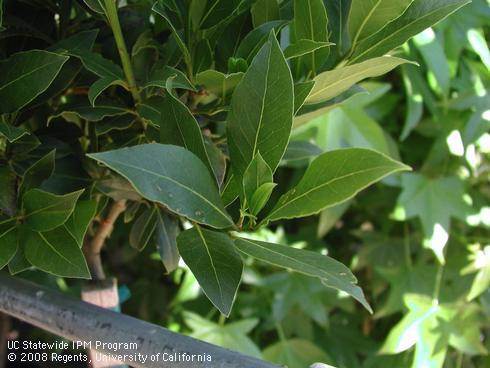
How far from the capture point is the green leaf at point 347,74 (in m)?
0.28

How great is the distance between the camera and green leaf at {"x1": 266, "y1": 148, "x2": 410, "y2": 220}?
249mm

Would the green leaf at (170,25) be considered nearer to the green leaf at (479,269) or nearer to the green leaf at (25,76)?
the green leaf at (25,76)

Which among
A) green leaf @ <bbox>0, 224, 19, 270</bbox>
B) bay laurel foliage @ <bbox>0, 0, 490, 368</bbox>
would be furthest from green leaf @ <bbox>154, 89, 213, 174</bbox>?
green leaf @ <bbox>0, 224, 19, 270</bbox>

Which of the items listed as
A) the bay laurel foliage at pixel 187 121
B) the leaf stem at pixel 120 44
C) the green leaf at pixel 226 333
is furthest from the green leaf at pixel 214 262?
the green leaf at pixel 226 333

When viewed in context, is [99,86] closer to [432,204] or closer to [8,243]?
[8,243]

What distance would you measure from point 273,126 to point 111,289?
0.20 m

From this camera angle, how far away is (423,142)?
34.9 inches

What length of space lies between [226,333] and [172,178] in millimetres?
556

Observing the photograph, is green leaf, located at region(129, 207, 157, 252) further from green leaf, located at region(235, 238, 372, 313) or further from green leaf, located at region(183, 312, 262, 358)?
green leaf, located at region(183, 312, 262, 358)

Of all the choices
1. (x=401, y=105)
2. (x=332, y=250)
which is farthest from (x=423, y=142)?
(x=332, y=250)

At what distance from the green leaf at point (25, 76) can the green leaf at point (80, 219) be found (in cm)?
6

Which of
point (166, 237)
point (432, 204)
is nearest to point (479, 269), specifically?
point (432, 204)

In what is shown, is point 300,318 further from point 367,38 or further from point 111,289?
point 367,38

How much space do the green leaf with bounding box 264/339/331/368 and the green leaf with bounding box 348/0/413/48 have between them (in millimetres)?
587
